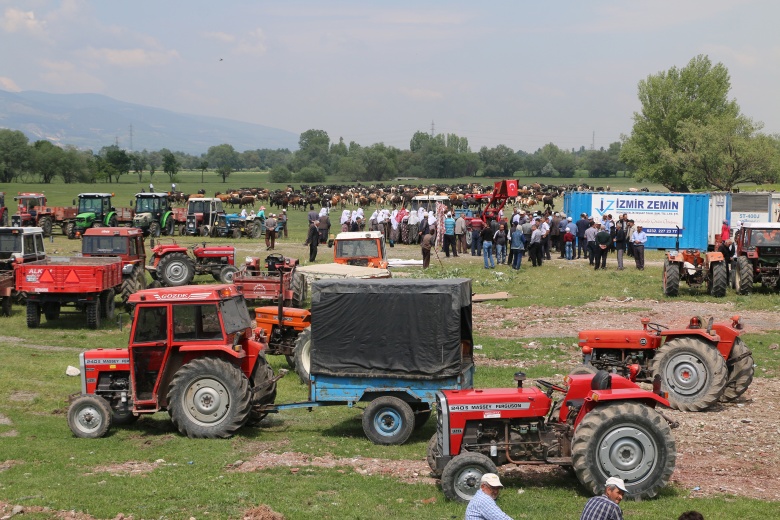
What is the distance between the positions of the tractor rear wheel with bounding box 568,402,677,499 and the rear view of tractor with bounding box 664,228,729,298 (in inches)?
644

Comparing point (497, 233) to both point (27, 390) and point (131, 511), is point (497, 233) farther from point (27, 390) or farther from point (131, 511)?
point (131, 511)

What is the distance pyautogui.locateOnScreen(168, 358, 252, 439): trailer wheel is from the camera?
1254 centimetres

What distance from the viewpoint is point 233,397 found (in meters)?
12.6

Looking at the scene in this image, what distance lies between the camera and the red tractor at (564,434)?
990 centimetres

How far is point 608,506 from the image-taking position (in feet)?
24.4

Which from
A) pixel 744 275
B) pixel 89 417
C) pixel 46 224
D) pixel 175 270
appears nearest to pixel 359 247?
pixel 175 270

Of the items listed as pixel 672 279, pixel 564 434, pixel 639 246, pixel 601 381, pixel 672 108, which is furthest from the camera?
pixel 672 108

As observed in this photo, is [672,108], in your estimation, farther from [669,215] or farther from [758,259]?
[758,259]

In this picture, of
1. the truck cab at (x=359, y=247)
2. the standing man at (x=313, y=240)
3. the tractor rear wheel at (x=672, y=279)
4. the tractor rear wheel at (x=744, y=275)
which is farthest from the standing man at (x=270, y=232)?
the tractor rear wheel at (x=744, y=275)

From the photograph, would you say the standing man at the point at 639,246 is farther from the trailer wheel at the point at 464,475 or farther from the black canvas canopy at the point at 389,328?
the trailer wheel at the point at 464,475

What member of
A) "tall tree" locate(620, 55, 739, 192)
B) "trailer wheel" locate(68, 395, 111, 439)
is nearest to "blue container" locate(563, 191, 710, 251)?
"trailer wheel" locate(68, 395, 111, 439)

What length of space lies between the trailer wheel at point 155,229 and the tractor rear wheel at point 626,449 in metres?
36.9

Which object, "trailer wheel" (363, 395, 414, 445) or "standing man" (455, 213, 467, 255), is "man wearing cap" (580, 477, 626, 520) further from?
"standing man" (455, 213, 467, 255)

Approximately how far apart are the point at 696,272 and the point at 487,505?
20.2 metres
